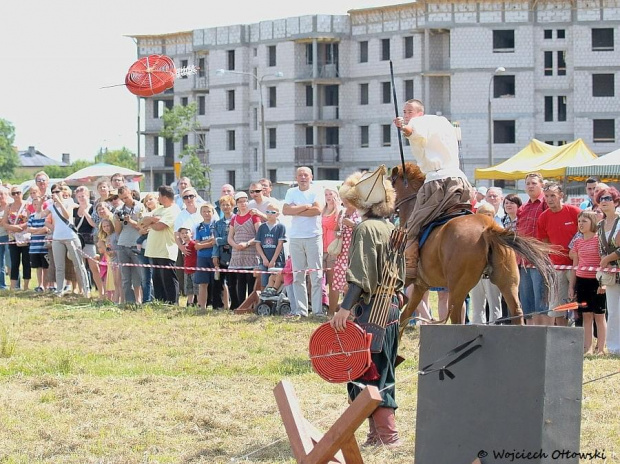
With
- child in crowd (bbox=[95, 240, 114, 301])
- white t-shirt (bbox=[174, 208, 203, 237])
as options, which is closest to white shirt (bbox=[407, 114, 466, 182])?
white t-shirt (bbox=[174, 208, 203, 237])

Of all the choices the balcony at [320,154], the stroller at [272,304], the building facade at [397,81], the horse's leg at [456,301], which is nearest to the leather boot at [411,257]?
the horse's leg at [456,301]

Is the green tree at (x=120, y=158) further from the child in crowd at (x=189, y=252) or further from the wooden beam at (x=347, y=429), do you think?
the wooden beam at (x=347, y=429)

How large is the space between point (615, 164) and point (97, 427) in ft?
58.3

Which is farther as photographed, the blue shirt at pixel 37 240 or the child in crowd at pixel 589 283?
the blue shirt at pixel 37 240

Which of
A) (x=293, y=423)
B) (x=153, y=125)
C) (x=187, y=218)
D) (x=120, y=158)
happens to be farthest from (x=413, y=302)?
(x=120, y=158)

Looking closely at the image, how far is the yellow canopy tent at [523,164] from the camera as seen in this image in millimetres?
30734

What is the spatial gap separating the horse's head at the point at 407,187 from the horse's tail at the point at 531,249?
1069 mm

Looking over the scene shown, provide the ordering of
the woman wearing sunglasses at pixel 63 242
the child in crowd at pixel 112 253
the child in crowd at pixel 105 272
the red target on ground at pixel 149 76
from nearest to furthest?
the red target on ground at pixel 149 76
the child in crowd at pixel 112 253
the child in crowd at pixel 105 272
the woman wearing sunglasses at pixel 63 242

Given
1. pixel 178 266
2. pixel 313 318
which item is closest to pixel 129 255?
pixel 178 266

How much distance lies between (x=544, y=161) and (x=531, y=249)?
834 inches

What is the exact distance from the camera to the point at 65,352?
40.0ft

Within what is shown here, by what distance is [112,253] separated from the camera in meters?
18.2

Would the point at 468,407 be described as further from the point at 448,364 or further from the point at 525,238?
the point at 525,238

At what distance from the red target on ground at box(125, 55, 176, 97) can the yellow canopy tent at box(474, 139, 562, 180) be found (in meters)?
18.4
